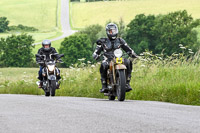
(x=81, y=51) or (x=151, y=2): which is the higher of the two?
(x=151, y=2)

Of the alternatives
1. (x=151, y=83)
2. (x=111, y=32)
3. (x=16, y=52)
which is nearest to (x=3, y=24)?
(x=16, y=52)

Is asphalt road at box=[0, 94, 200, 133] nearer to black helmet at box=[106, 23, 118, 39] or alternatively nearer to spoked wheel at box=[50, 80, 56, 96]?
black helmet at box=[106, 23, 118, 39]

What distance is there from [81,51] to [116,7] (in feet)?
105

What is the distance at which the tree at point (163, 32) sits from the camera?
10288 centimetres

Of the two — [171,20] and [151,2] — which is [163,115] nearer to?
[171,20]

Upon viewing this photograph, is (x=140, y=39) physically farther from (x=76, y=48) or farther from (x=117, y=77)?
(x=117, y=77)

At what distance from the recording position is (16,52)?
115 m

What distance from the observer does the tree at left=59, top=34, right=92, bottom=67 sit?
112m

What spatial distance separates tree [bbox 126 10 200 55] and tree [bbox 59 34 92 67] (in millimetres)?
10065

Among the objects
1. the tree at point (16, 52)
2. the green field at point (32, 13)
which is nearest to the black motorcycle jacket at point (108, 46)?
the tree at point (16, 52)

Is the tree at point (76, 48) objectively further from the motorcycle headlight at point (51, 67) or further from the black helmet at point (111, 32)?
the black helmet at point (111, 32)

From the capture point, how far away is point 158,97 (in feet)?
37.2

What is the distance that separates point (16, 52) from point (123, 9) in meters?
36.6

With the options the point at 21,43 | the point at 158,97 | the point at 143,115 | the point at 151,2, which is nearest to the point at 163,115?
the point at 143,115
